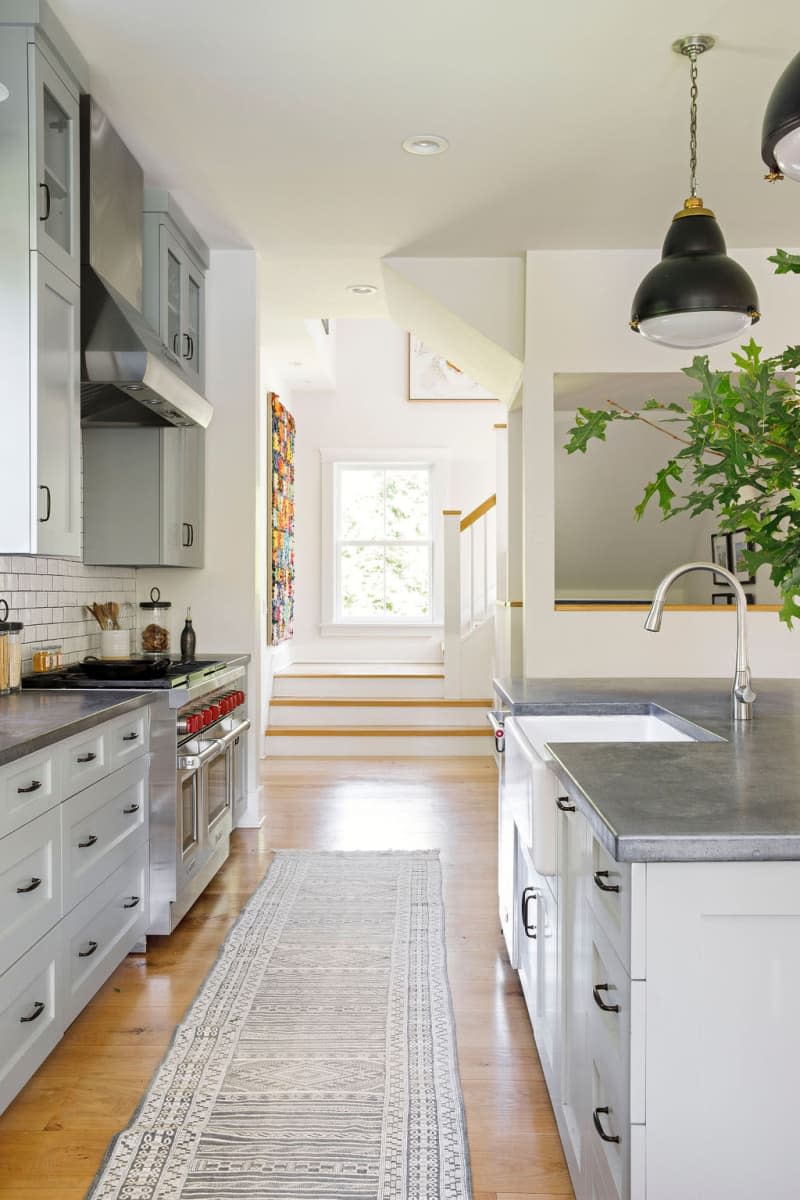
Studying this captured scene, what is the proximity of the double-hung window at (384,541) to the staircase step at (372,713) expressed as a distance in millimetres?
2058

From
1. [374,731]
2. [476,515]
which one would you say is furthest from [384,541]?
[374,731]

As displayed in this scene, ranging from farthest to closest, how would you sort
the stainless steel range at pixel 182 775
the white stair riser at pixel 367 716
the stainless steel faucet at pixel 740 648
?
the white stair riser at pixel 367 716
the stainless steel range at pixel 182 775
the stainless steel faucet at pixel 740 648

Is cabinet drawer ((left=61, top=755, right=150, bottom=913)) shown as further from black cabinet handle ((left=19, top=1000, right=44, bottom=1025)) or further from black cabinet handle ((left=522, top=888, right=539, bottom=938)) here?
black cabinet handle ((left=522, top=888, right=539, bottom=938))

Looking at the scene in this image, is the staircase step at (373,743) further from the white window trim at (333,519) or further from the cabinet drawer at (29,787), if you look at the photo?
the cabinet drawer at (29,787)

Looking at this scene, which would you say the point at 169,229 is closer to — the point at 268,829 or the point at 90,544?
the point at 90,544

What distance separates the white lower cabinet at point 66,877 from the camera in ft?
7.06

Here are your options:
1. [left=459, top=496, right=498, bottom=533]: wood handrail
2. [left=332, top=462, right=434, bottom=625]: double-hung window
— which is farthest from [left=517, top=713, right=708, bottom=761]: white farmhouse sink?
[left=332, top=462, right=434, bottom=625]: double-hung window

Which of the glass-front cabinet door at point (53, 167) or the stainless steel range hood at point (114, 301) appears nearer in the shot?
the glass-front cabinet door at point (53, 167)

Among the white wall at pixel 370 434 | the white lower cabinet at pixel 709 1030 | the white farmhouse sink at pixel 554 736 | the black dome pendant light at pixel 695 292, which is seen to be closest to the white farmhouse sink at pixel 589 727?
the white farmhouse sink at pixel 554 736

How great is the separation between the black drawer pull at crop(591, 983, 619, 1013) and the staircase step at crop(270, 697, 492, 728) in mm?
5584

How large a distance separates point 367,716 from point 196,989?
4179 millimetres

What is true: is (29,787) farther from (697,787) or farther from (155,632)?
(155,632)

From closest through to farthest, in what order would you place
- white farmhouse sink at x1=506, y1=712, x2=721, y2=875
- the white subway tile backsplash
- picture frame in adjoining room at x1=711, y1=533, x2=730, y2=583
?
white farmhouse sink at x1=506, y1=712, x2=721, y2=875 → the white subway tile backsplash → picture frame in adjoining room at x1=711, y1=533, x2=730, y2=583

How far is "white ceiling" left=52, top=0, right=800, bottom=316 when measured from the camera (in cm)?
287
